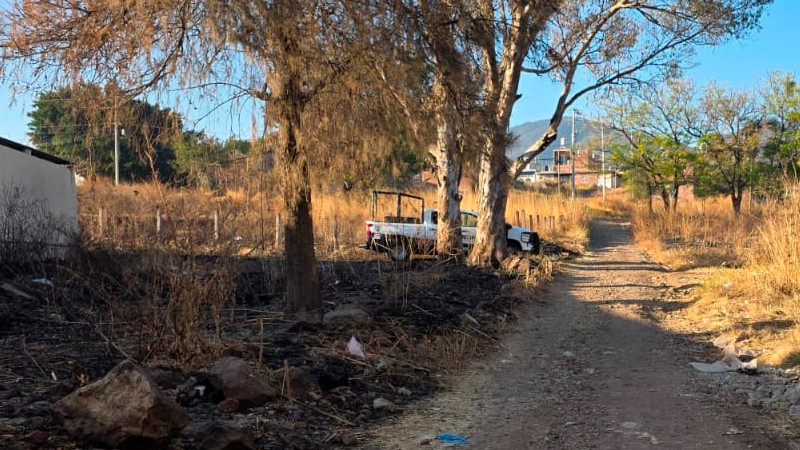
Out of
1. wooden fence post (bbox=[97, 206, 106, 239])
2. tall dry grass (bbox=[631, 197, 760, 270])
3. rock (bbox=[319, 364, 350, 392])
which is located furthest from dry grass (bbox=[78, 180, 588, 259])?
tall dry grass (bbox=[631, 197, 760, 270])

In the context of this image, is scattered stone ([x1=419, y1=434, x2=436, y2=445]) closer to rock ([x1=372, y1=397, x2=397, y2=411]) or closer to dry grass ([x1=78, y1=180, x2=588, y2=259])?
rock ([x1=372, y1=397, x2=397, y2=411])

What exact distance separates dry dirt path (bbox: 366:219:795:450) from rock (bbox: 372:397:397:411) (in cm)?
17

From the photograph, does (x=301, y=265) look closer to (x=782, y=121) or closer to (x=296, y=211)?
(x=296, y=211)

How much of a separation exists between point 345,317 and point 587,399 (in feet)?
10.4

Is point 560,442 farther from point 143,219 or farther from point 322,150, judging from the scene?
point 143,219

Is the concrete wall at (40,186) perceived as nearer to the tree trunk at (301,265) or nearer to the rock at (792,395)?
the tree trunk at (301,265)

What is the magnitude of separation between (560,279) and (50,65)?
502 inches

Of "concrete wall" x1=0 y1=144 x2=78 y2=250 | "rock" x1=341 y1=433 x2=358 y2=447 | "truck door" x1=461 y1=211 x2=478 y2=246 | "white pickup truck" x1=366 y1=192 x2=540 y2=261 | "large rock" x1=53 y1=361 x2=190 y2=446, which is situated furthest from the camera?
"truck door" x1=461 y1=211 x2=478 y2=246

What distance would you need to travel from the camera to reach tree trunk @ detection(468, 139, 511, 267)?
15953 mm

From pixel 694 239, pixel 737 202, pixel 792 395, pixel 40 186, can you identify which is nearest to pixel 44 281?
pixel 40 186

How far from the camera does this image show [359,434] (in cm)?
498

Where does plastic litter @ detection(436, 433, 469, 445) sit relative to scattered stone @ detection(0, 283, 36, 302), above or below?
below

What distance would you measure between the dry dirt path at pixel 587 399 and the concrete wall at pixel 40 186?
8.48 metres

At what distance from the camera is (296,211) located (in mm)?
7680
